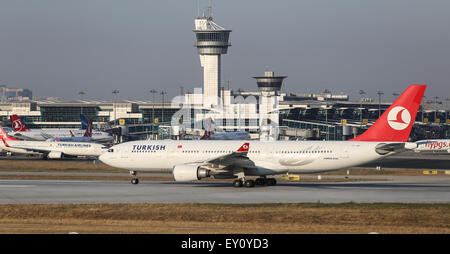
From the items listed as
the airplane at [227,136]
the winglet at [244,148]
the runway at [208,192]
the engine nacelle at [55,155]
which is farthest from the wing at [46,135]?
the winglet at [244,148]

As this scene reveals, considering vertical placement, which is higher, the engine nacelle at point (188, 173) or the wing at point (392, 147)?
the wing at point (392, 147)

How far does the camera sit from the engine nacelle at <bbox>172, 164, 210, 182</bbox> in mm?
46188

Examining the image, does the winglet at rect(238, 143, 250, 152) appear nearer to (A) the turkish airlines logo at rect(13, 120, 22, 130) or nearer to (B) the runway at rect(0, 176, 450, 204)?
(B) the runway at rect(0, 176, 450, 204)

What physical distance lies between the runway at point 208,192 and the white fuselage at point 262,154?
1617mm

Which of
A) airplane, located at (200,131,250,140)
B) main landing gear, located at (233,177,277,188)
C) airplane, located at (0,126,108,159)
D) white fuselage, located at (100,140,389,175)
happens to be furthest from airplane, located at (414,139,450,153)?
main landing gear, located at (233,177,277,188)

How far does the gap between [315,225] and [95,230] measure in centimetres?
957

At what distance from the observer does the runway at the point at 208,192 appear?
38.7m

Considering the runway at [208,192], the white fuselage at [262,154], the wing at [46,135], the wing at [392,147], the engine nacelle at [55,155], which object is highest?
the wing at [392,147]

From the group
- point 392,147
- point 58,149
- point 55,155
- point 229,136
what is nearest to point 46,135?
point 58,149

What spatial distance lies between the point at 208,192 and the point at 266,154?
717 cm

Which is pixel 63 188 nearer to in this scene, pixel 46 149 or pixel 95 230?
pixel 95 230

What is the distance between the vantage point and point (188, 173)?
46.2 metres

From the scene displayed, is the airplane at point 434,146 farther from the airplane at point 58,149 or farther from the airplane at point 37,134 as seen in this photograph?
the airplane at point 37,134
